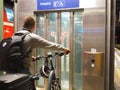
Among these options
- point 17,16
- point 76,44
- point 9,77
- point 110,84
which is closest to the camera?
point 9,77

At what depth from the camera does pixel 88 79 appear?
6262 mm

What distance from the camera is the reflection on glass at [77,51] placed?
256 inches

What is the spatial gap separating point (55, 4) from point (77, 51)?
4.21 ft

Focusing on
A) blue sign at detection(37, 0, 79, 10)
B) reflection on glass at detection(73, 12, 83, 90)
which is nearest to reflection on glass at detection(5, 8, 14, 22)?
blue sign at detection(37, 0, 79, 10)

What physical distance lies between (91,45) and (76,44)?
505 mm

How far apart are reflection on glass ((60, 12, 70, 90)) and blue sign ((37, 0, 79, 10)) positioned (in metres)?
0.24

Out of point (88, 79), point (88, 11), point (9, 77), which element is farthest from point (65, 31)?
point (9, 77)

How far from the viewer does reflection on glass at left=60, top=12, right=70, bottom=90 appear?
6645mm

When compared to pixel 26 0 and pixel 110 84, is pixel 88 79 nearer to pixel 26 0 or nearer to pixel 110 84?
pixel 110 84

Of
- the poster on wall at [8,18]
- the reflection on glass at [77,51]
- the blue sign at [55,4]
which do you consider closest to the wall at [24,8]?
the blue sign at [55,4]

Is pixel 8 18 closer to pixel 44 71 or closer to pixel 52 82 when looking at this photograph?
pixel 44 71

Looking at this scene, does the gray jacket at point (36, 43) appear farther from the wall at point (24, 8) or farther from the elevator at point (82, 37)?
the wall at point (24, 8)

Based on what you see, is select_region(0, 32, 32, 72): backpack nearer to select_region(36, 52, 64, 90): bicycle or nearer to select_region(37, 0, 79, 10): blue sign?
select_region(36, 52, 64, 90): bicycle

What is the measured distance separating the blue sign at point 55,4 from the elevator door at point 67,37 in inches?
6.7
